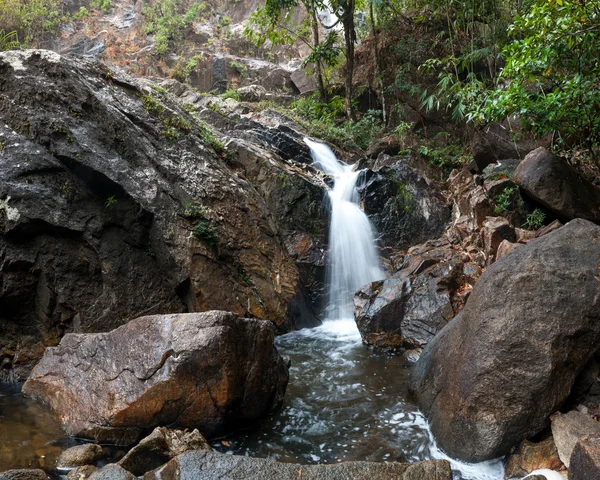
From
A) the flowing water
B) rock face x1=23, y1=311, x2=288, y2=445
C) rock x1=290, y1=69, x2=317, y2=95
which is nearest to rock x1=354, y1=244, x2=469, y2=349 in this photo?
the flowing water

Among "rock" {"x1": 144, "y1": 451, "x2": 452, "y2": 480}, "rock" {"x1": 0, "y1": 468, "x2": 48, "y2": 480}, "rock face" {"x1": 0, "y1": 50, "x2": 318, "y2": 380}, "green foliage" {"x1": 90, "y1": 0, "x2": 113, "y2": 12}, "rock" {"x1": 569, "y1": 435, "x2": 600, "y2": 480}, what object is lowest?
"rock" {"x1": 569, "y1": 435, "x2": 600, "y2": 480}

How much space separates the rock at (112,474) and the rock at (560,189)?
8.19 m

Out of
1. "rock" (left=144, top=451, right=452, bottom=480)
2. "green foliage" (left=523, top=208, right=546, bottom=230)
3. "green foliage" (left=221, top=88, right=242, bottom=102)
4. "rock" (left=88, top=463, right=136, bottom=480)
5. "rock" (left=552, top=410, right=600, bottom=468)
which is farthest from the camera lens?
"green foliage" (left=221, top=88, right=242, bottom=102)

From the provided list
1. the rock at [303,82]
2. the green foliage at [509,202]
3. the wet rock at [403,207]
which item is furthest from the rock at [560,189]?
the rock at [303,82]

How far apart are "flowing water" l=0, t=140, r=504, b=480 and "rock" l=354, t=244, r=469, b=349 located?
1.44ft

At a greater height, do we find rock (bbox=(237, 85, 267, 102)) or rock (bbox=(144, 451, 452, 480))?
rock (bbox=(237, 85, 267, 102))

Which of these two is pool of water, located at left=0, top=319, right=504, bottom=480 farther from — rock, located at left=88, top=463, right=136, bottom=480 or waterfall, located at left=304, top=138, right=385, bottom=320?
waterfall, located at left=304, top=138, right=385, bottom=320

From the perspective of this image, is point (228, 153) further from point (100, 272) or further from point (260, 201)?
point (100, 272)

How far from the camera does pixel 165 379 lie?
448cm

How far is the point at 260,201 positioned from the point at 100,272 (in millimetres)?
3755

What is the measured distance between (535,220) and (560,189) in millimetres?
848

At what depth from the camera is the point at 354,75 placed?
17.0m

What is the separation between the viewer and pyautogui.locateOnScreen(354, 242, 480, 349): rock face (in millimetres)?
7652

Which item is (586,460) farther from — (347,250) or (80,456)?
(347,250)
